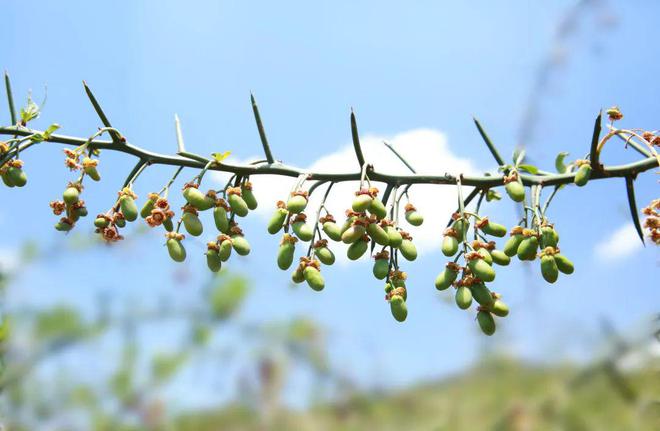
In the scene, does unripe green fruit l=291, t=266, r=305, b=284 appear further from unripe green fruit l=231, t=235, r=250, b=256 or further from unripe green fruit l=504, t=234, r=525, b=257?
unripe green fruit l=504, t=234, r=525, b=257

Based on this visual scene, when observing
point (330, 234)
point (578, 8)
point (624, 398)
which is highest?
point (578, 8)

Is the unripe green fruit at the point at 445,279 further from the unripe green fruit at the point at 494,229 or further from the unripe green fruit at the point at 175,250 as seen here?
the unripe green fruit at the point at 175,250

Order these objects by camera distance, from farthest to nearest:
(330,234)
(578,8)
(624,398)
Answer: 1. (578,8)
2. (330,234)
3. (624,398)

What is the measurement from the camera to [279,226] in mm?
470

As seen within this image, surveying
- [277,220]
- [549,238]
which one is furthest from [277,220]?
[549,238]

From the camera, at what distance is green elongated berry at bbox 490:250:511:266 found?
44cm

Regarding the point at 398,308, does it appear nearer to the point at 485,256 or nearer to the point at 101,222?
the point at 485,256

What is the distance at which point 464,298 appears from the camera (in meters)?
0.42

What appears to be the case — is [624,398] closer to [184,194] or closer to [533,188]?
[533,188]

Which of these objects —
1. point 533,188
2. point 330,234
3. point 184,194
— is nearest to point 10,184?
point 184,194

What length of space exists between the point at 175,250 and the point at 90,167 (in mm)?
108

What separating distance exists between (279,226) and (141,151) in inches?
5.1

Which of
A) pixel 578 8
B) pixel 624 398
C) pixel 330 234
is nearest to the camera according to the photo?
pixel 624 398

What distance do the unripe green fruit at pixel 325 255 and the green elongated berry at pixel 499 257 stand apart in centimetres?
12
